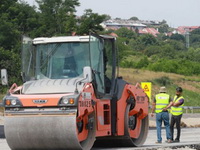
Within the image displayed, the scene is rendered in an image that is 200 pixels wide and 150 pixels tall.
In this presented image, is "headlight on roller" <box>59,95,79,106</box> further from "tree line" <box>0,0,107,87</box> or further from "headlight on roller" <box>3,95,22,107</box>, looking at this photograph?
"tree line" <box>0,0,107,87</box>

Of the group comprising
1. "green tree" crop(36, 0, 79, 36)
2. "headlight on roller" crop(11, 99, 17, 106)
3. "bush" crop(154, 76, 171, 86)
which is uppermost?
"green tree" crop(36, 0, 79, 36)

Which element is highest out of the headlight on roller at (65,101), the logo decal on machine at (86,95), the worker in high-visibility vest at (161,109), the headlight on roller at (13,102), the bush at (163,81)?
the logo decal on machine at (86,95)

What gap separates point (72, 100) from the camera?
45.0 ft

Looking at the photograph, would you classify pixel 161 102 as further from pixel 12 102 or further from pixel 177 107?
pixel 12 102

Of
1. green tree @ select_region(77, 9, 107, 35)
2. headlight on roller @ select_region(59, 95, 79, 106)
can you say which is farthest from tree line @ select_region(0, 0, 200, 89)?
headlight on roller @ select_region(59, 95, 79, 106)

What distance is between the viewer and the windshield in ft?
49.7

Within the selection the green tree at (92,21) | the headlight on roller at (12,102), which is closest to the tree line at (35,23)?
the green tree at (92,21)

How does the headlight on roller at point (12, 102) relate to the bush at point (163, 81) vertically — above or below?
above

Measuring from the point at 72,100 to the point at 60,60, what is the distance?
1.92 meters

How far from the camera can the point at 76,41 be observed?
15.4m

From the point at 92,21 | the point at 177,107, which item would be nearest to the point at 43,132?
the point at 177,107

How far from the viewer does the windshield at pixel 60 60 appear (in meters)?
15.2

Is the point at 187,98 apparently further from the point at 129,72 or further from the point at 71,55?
the point at 71,55

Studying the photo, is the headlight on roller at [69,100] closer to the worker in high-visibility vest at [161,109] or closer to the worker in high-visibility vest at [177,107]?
the worker in high-visibility vest at [161,109]
